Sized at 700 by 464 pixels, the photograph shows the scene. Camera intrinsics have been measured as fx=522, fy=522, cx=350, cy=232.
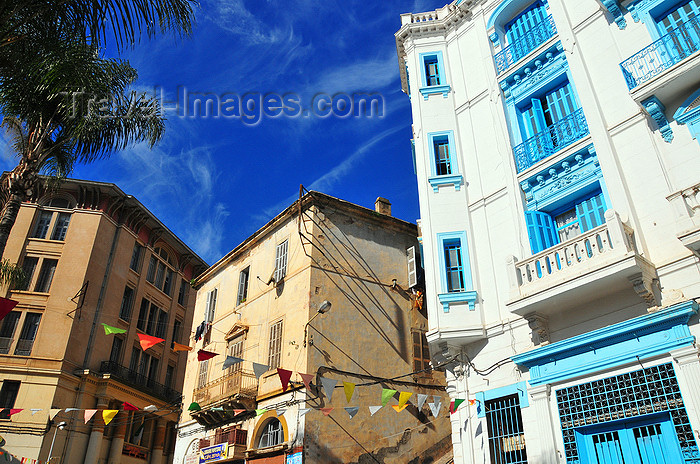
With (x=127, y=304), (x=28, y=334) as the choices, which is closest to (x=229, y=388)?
(x=28, y=334)

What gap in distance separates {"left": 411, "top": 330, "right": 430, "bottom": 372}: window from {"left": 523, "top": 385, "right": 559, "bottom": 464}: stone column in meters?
8.69

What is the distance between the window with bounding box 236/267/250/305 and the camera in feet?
75.2

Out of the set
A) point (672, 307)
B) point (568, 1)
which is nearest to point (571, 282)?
point (672, 307)

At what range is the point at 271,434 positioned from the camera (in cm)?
1766

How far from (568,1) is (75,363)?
28.2 metres

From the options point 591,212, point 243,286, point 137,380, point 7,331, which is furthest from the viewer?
point 137,380

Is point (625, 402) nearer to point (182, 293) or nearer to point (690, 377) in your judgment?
point (690, 377)

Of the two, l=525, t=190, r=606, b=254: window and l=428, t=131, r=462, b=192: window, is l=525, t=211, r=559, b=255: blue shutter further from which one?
l=428, t=131, r=462, b=192: window

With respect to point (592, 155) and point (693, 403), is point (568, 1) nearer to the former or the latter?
point (592, 155)

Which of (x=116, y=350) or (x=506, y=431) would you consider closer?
(x=506, y=431)

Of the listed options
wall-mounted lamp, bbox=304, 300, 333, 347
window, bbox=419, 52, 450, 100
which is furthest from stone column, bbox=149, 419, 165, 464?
window, bbox=419, 52, 450, 100

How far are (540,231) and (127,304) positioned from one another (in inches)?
1111

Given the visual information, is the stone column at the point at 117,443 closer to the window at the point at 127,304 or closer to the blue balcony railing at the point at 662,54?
the window at the point at 127,304

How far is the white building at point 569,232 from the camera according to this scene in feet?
31.0
